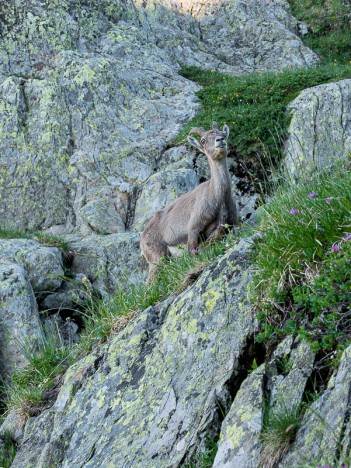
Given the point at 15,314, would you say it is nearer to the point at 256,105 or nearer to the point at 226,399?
the point at 226,399

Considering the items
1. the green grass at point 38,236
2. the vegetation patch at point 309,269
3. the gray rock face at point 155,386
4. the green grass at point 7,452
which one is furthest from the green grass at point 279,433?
the green grass at point 38,236

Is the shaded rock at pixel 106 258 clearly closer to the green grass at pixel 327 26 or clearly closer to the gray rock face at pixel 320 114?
the gray rock face at pixel 320 114

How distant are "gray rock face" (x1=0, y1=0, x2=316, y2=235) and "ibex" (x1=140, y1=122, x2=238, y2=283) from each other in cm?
316

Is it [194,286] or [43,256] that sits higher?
[194,286]

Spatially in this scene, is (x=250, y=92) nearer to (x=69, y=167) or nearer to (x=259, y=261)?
(x=69, y=167)

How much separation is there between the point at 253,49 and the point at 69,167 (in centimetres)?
809

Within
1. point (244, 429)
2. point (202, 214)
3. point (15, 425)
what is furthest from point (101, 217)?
point (244, 429)

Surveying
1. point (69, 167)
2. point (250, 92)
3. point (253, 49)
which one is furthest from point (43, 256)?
point (253, 49)

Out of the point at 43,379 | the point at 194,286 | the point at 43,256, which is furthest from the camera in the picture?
the point at 43,256

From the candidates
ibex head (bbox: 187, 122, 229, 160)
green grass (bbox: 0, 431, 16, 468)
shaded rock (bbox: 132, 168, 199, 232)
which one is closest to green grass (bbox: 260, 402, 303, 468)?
green grass (bbox: 0, 431, 16, 468)

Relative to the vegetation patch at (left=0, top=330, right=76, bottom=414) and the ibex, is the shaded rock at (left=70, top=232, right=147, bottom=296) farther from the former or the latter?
the vegetation patch at (left=0, top=330, right=76, bottom=414)

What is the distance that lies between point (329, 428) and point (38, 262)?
1066cm

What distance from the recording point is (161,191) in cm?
1630

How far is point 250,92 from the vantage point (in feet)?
61.9
